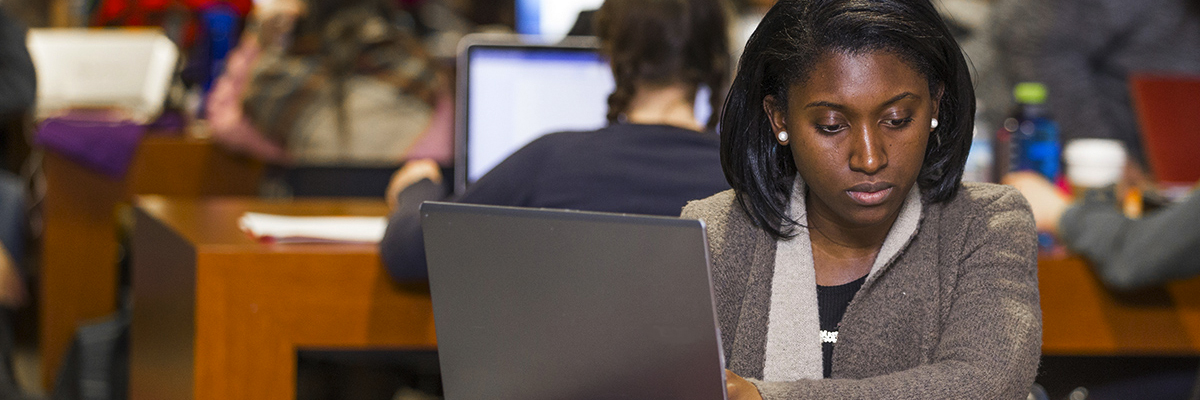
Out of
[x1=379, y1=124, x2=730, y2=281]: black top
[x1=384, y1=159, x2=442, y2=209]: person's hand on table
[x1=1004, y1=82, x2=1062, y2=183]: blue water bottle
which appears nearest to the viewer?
[x1=379, y1=124, x2=730, y2=281]: black top

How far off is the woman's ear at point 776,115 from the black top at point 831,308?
0.13 meters

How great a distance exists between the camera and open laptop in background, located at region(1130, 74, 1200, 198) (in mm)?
1856

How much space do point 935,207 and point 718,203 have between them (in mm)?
162

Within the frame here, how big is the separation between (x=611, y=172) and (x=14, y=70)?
2012mm

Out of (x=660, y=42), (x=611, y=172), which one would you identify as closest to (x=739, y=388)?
(x=611, y=172)

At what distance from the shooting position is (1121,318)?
5.02 feet

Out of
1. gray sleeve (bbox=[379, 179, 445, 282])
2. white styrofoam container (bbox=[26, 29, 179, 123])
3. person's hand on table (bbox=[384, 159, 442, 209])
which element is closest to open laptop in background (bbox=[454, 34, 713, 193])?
person's hand on table (bbox=[384, 159, 442, 209])

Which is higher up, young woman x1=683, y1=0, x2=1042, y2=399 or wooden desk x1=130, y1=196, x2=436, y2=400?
young woman x1=683, y1=0, x2=1042, y2=399

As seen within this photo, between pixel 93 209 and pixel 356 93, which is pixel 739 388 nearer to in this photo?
pixel 356 93

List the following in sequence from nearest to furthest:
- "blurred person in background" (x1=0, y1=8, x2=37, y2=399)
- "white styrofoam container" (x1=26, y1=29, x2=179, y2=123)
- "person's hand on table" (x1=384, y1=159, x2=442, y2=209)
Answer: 1. "person's hand on table" (x1=384, y1=159, x2=442, y2=209)
2. "blurred person in background" (x1=0, y1=8, x2=37, y2=399)
3. "white styrofoam container" (x1=26, y1=29, x2=179, y2=123)

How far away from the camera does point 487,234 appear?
2.36ft

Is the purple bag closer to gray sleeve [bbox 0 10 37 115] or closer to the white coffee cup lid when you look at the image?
gray sleeve [bbox 0 10 37 115]

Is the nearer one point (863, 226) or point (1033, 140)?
point (863, 226)

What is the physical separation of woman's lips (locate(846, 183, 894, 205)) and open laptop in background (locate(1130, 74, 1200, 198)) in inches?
53.8
